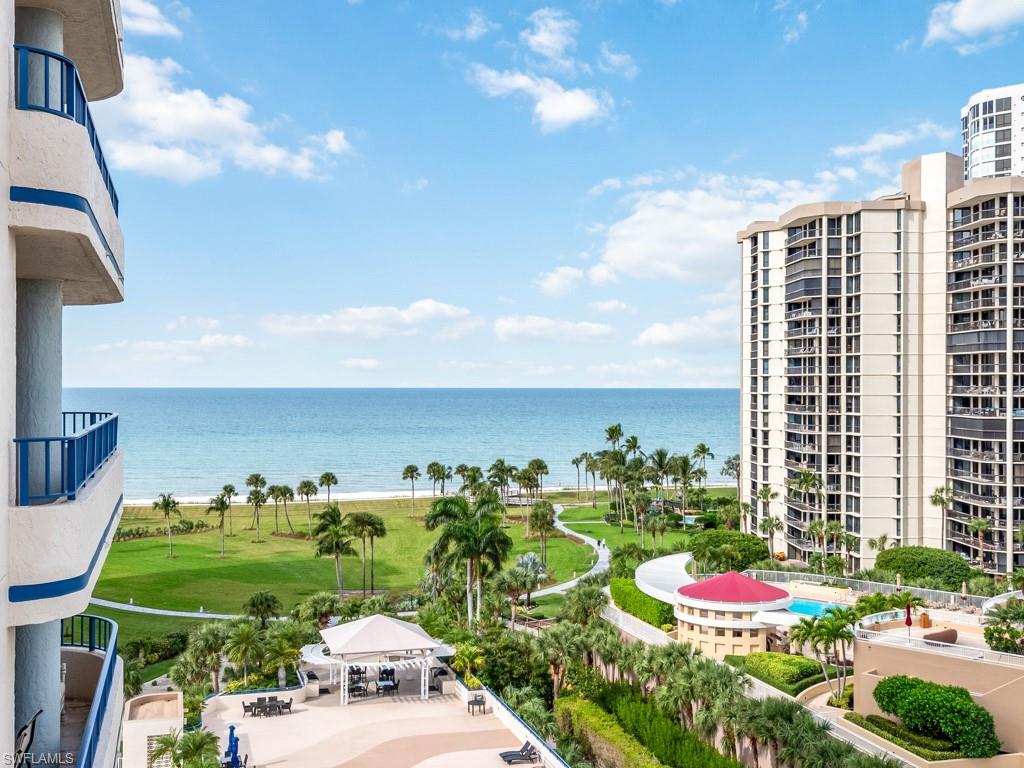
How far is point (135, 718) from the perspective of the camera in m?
20.1

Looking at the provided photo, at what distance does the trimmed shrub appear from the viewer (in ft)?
156

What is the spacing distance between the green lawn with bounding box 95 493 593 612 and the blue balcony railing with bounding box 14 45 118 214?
53.9 meters

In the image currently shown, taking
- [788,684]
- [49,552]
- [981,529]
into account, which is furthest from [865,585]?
[49,552]

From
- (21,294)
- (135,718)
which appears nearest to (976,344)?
(135,718)

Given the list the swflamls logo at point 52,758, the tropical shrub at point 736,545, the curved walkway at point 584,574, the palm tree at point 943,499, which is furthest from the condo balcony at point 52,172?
the palm tree at point 943,499

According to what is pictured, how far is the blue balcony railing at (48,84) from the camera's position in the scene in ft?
21.8

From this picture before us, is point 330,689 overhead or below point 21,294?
below

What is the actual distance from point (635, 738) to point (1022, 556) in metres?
35.8

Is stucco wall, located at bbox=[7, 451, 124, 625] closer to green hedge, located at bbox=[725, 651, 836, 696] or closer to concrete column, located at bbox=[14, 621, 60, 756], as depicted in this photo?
concrete column, located at bbox=[14, 621, 60, 756]

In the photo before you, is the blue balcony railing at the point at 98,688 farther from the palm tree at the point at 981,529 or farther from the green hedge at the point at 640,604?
the palm tree at the point at 981,529

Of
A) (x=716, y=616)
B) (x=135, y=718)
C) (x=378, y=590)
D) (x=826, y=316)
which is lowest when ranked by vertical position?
(x=378, y=590)

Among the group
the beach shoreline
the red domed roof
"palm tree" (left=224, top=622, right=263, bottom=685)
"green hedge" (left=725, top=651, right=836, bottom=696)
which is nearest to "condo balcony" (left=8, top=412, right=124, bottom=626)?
"palm tree" (left=224, top=622, right=263, bottom=685)

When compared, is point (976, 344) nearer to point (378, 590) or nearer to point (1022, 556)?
point (1022, 556)

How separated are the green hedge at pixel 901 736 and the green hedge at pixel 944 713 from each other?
0.29 meters
